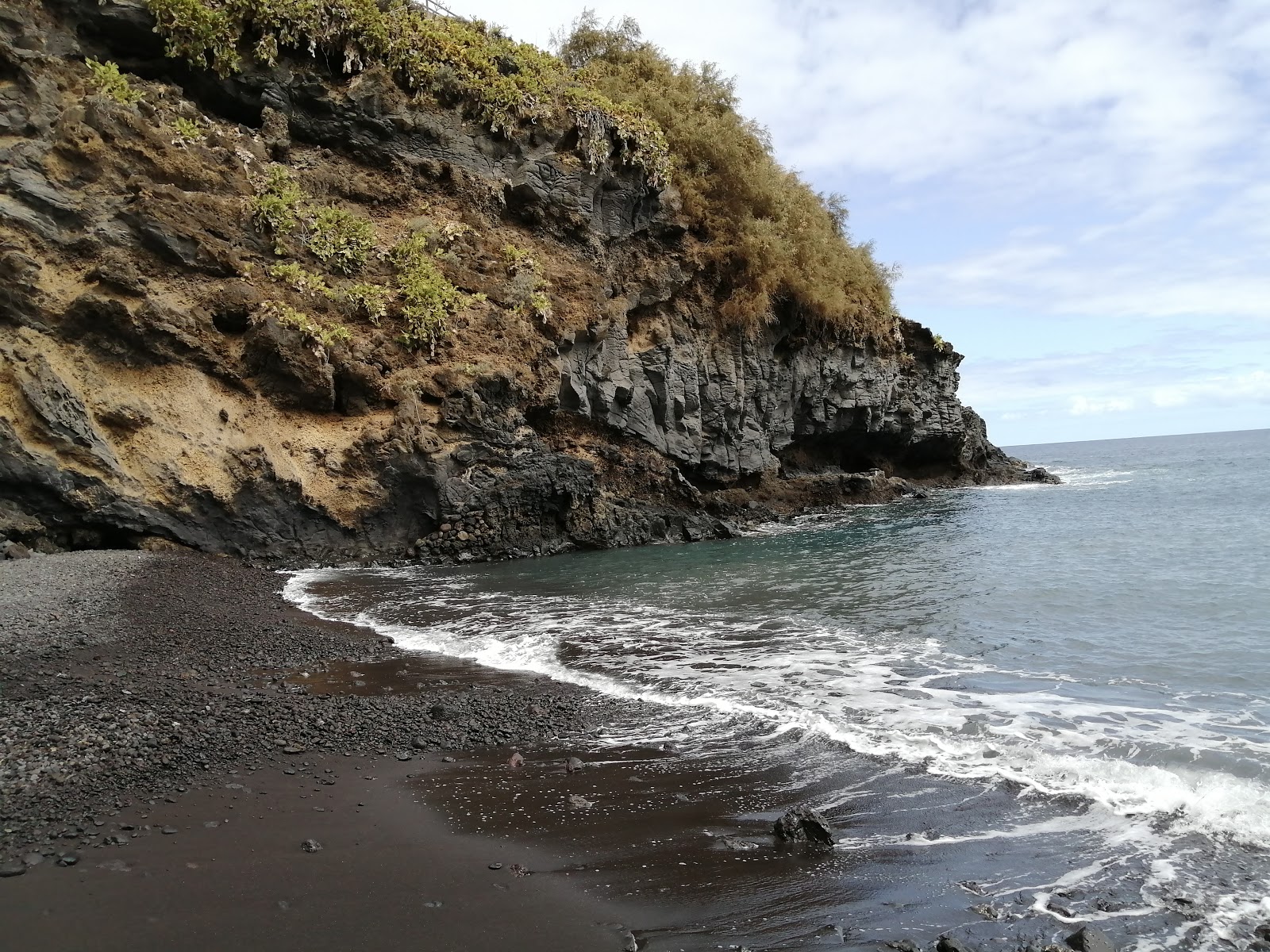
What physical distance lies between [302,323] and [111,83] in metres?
8.37

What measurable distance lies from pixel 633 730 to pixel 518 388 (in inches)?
645

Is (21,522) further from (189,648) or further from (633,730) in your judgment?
(633,730)

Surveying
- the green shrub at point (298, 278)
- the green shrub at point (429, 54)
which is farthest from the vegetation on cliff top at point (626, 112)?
the green shrub at point (298, 278)

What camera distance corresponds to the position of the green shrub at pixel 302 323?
19141 mm

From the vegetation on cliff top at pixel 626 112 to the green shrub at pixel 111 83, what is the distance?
251cm

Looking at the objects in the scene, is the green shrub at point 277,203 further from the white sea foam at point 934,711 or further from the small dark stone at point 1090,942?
the small dark stone at point 1090,942

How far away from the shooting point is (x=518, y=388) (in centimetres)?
2252

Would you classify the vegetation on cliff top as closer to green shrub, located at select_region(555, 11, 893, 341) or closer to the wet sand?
green shrub, located at select_region(555, 11, 893, 341)

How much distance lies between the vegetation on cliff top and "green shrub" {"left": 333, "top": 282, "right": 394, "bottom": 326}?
3.47ft

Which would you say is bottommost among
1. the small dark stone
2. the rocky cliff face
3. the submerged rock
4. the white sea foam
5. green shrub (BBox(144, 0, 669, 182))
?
the white sea foam

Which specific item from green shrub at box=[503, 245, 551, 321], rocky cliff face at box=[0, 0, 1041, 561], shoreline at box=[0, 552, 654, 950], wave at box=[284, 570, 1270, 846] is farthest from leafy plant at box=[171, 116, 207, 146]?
shoreline at box=[0, 552, 654, 950]

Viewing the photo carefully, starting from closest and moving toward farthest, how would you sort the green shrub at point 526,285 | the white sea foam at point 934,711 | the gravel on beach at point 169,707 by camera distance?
the gravel on beach at point 169,707 → the white sea foam at point 934,711 → the green shrub at point 526,285

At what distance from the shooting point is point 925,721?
7551mm

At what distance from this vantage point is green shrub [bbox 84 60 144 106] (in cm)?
1958
